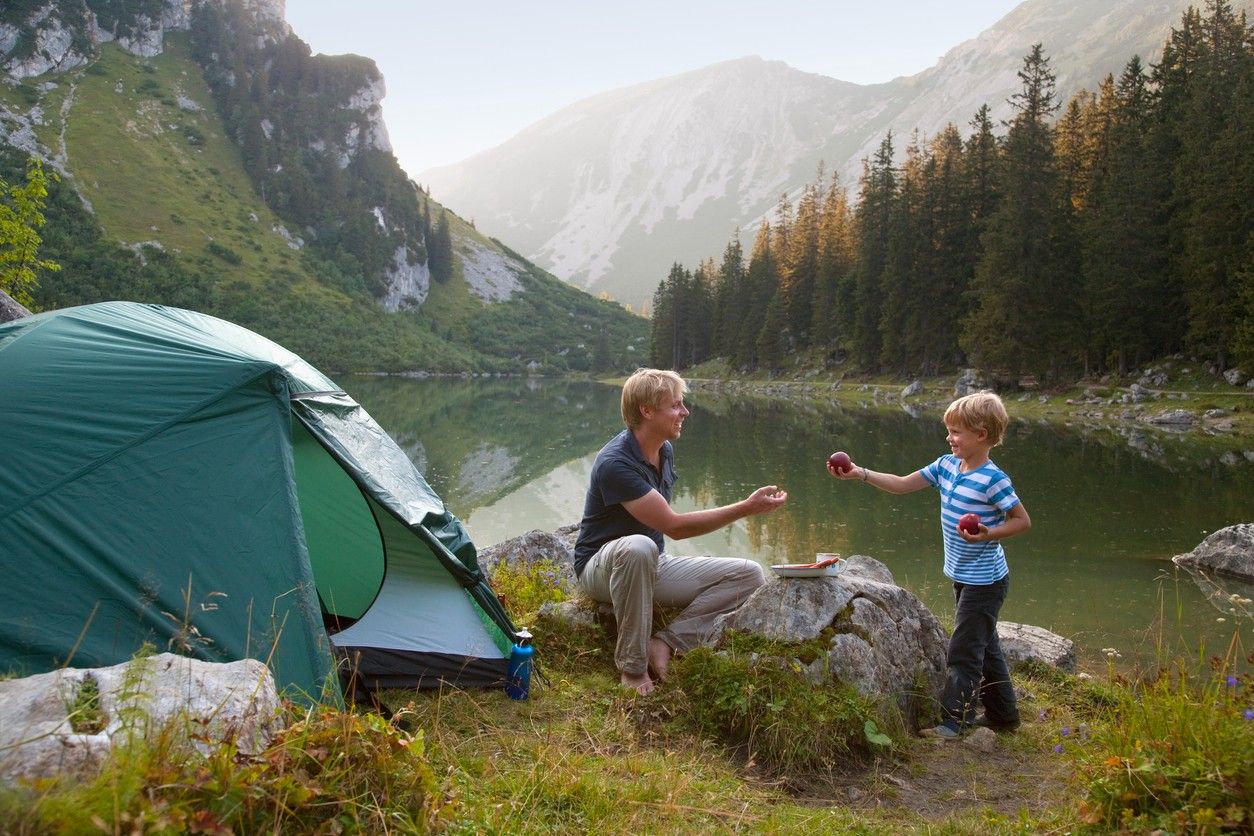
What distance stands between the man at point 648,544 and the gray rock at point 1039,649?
2.89 meters

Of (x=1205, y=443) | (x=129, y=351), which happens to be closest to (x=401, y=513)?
(x=129, y=351)

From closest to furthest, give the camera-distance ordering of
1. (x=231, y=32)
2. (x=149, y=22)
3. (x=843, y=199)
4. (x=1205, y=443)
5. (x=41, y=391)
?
(x=41, y=391) → (x=1205, y=443) → (x=843, y=199) → (x=149, y=22) → (x=231, y=32)

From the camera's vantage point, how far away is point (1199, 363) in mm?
30484

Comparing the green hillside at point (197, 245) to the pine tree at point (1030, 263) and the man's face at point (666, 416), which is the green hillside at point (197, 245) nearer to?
the pine tree at point (1030, 263)

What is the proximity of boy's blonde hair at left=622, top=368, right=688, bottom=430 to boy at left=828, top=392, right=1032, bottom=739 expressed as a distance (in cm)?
110

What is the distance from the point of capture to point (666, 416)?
5070 millimetres

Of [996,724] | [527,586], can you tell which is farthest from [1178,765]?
[527,586]

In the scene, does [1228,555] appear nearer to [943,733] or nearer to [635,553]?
[943,733]

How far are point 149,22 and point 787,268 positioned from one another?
9499 cm

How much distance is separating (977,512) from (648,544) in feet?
6.48

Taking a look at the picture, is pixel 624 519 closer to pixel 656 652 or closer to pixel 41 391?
pixel 656 652

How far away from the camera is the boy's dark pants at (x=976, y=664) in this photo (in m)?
4.83

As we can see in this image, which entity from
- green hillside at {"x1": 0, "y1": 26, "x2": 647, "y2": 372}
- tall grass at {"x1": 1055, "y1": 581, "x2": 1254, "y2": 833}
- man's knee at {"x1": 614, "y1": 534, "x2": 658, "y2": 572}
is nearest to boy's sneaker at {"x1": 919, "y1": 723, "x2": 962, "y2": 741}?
tall grass at {"x1": 1055, "y1": 581, "x2": 1254, "y2": 833}

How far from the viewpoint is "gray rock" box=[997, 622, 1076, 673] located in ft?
22.2
